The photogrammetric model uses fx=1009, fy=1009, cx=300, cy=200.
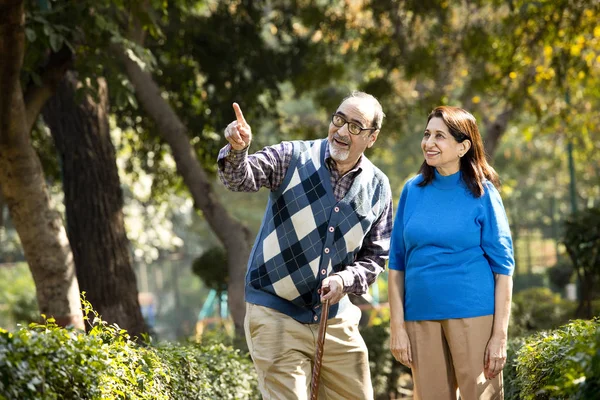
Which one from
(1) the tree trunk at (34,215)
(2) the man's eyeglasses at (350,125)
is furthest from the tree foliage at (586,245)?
(2) the man's eyeglasses at (350,125)

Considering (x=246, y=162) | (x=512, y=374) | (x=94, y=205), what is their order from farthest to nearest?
(x=94, y=205) → (x=512, y=374) → (x=246, y=162)

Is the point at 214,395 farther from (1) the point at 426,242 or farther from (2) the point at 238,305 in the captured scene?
(2) the point at 238,305

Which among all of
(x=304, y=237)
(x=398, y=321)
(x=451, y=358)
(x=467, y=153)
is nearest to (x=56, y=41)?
(x=304, y=237)

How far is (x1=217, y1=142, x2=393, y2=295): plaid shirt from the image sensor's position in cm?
474

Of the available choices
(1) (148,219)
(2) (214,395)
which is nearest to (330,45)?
(2) (214,395)

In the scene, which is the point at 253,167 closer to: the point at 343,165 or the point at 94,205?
the point at 343,165

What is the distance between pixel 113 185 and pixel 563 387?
6998 millimetres

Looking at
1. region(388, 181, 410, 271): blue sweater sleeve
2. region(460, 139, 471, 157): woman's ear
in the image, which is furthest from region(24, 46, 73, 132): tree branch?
region(460, 139, 471, 157): woman's ear

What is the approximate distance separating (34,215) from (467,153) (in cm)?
378

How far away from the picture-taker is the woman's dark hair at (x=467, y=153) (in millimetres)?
5012

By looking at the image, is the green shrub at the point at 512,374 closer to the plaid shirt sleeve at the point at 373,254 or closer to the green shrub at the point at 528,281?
the plaid shirt sleeve at the point at 373,254

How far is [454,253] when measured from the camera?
4895mm

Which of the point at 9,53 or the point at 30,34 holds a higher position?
the point at 30,34

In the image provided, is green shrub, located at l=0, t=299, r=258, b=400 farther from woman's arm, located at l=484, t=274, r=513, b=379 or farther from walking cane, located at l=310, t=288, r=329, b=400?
woman's arm, located at l=484, t=274, r=513, b=379
